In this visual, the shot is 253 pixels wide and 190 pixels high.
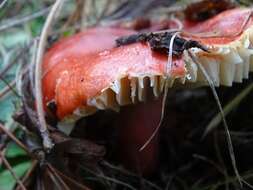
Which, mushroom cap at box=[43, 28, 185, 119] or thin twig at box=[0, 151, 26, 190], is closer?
mushroom cap at box=[43, 28, 185, 119]

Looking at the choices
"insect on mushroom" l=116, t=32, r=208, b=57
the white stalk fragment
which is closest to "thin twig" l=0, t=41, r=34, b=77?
"insect on mushroom" l=116, t=32, r=208, b=57

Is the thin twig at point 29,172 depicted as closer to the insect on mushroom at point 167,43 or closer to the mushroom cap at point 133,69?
the mushroom cap at point 133,69

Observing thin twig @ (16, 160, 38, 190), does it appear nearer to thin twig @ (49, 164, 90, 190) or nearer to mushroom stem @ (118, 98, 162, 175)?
thin twig @ (49, 164, 90, 190)

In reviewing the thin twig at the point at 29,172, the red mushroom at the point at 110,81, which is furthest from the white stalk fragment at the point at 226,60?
the thin twig at the point at 29,172

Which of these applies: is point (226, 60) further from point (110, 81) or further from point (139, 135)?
point (139, 135)

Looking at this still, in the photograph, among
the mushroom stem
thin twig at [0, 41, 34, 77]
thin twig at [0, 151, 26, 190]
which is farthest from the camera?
thin twig at [0, 41, 34, 77]

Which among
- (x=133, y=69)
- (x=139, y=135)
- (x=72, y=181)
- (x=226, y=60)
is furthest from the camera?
(x=139, y=135)

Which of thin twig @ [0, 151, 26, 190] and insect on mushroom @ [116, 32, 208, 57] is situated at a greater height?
insect on mushroom @ [116, 32, 208, 57]

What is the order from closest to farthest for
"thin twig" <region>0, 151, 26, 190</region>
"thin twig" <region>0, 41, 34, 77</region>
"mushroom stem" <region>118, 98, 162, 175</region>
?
"thin twig" <region>0, 151, 26, 190</region> < "mushroom stem" <region>118, 98, 162, 175</region> < "thin twig" <region>0, 41, 34, 77</region>

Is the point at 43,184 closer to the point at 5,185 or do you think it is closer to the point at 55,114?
the point at 5,185

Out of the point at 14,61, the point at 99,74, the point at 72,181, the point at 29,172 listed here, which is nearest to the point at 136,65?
the point at 99,74

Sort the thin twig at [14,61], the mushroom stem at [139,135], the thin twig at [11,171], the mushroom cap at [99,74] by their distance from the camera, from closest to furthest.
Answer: the mushroom cap at [99,74] < the thin twig at [11,171] < the mushroom stem at [139,135] < the thin twig at [14,61]
